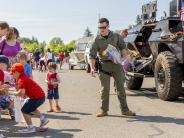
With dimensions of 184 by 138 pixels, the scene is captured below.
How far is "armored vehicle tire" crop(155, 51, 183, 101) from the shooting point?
428 inches

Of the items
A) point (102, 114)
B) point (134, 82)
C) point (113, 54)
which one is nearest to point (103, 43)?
point (113, 54)

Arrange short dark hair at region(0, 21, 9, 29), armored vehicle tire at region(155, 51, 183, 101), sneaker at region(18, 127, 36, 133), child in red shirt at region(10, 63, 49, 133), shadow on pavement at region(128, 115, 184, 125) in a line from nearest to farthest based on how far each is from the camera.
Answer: child in red shirt at region(10, 63, 49, 133)
sneaker at region(18, 127, 36, 133)
shadow on pavement at region(128, 115, 184, 125)
short dark hair at region(0, 21, 9, 29)
armored vehicle tire at region(155, 51, 183, 101)

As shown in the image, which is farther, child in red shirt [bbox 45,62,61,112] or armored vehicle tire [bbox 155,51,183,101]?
armored vehicle tire [bbox 155,51,183,101]

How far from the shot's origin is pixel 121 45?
31.2 feet

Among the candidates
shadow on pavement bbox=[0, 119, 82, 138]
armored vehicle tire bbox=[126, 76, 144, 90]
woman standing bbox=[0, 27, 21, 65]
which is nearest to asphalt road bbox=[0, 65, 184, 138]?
shadow on pavement bbox=[0, 119, 82, 138]

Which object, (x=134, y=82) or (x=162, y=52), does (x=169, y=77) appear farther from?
(x=134, y=82)

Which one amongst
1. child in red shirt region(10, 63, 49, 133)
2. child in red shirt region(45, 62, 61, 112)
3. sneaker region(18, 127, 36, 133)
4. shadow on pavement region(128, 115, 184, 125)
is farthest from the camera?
child in red shirt region(45, 62, 61, 112)

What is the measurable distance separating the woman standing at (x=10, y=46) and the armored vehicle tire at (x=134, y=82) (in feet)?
17.3

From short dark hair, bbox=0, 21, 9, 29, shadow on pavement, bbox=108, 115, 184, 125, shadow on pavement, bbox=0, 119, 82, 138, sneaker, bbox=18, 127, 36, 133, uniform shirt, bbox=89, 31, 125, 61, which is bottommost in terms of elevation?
shadow on pavement, bbox=108, 115, 184, 125

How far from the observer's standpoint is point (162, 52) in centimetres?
1159

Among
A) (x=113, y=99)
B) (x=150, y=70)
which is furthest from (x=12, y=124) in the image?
(x=150, y=70)

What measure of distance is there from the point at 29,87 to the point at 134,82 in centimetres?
673

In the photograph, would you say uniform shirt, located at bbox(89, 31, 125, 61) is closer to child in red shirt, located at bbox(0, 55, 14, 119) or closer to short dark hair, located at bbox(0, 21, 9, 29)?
short dark hair, located at bbox(0, 21, 9, 29)

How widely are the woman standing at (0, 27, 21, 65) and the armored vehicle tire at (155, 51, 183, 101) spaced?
3321mm
